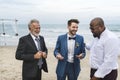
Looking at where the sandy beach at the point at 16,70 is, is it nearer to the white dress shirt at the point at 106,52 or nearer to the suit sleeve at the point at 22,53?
the suit sleeve at the point at 22,53

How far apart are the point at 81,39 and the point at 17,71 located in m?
5.24

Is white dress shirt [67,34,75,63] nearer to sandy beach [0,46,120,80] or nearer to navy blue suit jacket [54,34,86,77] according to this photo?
navy blue suit jacket [54,34,86,77]

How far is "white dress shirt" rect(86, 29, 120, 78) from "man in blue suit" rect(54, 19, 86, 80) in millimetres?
1095

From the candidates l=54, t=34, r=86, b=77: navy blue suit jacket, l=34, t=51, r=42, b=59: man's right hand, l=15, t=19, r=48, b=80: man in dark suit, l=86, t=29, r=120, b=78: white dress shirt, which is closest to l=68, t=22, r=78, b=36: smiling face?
l=54, t=34, r=86, b=77: navy blue suit jacket

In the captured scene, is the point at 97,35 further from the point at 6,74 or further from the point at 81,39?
the point at 6,74

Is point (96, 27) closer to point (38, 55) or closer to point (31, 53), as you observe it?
point (38, 55)

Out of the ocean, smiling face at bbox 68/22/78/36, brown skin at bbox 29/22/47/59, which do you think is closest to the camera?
brown skin at bbox 29/22/47/59

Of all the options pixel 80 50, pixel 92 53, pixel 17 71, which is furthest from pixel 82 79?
pixel 92 53

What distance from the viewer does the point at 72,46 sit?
5793 millimetres

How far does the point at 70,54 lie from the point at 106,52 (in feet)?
4.73

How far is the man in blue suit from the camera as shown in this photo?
5.75 m

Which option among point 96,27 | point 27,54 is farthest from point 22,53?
point 96,27

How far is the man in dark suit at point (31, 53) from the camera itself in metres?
5.46

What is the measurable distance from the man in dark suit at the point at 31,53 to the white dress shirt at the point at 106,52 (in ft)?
3.92
